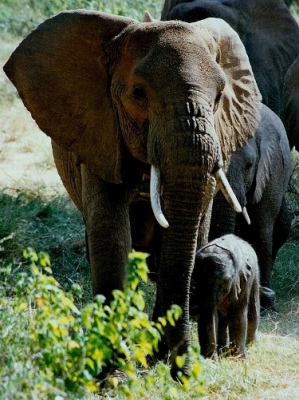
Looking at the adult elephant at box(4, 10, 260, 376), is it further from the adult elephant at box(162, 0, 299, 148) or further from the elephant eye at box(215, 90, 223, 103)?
the adult elephant at box(162, 0, 299, 148)

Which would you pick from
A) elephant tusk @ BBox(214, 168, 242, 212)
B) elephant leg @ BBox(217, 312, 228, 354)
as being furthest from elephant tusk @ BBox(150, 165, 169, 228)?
elephant leg @ BBox(217, 312, 228, 354)

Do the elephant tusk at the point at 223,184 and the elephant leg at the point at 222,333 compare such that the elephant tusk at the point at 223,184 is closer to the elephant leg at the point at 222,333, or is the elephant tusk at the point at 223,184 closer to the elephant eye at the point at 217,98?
the elephant eye at the point at 217,98

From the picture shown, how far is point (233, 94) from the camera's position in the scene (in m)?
6.16

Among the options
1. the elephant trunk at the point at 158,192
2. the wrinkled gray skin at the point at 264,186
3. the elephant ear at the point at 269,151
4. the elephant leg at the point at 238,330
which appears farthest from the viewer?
the elephant ear at the point at 269,151

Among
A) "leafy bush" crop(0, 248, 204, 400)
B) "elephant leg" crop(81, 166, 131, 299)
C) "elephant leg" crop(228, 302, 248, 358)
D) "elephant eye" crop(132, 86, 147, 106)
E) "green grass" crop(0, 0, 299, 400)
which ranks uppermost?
"elephant eye" crop(132, 86, 147, 106)

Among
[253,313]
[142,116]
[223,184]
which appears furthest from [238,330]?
[142,116]

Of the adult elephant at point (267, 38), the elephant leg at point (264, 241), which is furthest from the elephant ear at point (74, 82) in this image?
the adult elephant at point (267, 38)

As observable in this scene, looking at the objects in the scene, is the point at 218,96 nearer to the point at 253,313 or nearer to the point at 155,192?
the point at 155,192

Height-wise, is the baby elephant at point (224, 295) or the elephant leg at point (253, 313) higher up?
the baby elephant at point (224, 295)

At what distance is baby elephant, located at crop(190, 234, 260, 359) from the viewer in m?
5.70

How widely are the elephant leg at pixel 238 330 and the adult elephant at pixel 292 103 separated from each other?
3.76 metres

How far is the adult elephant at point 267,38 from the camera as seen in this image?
10438mm

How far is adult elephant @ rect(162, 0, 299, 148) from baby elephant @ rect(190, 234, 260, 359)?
4475 millimetres

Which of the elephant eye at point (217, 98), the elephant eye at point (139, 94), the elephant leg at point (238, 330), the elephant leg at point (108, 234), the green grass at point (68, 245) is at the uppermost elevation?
the elephant eye at point (139, 94)
